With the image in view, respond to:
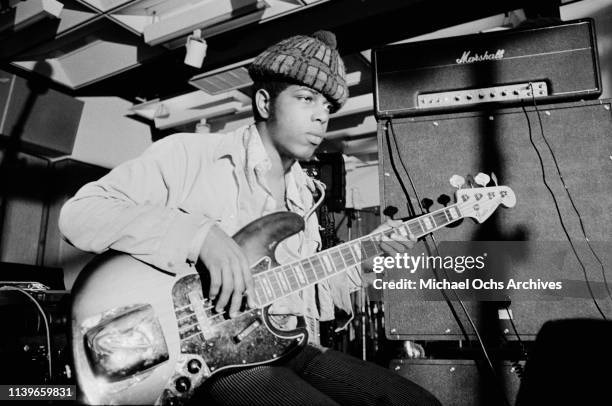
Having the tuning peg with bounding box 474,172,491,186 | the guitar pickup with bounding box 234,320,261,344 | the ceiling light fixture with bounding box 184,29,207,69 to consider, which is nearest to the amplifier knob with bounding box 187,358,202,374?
the guitar pickup with bounding box 234,320,261,344

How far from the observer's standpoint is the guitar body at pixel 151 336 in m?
0.93

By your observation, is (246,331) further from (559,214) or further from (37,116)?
(37,116)

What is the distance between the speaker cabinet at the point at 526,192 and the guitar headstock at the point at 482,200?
0.04 m

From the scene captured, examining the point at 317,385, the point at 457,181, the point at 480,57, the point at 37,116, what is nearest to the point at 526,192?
the point at 457,181

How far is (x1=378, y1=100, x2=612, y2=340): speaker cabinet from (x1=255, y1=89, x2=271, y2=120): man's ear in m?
0.50

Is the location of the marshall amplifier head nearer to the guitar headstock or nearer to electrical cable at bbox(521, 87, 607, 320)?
electrical cable at bbox(521, 87, 607, 320)

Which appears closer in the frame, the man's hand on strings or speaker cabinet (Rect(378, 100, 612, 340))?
the man's hand on strings

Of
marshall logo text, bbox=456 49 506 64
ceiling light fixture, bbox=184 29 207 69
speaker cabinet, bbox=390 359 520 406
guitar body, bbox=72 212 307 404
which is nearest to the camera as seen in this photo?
guitar body, bbox=72 212 307 404

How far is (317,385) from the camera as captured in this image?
1233 mm

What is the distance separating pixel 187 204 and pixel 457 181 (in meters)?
1.02

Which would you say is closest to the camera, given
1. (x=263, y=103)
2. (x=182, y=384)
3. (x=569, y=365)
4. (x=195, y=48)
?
(x=182, y=384)

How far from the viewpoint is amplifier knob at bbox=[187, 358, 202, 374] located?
100 centimetres

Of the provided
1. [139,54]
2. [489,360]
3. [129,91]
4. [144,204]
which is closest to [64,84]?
[129,91]

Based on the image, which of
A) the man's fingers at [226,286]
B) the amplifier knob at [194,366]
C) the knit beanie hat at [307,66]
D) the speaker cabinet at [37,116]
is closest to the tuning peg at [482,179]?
the knit beanie hat at [307,66]
